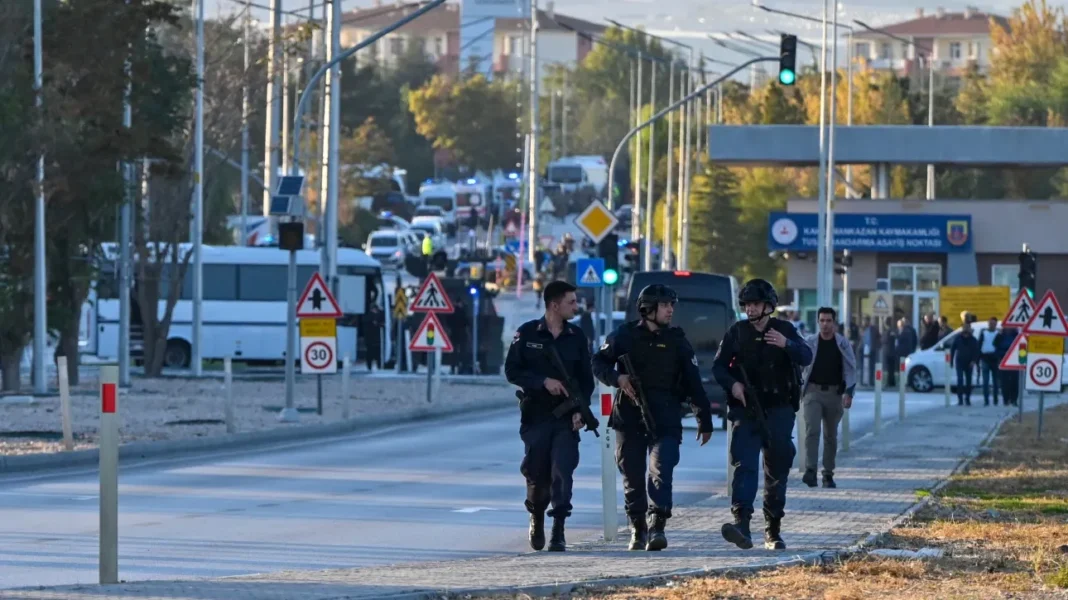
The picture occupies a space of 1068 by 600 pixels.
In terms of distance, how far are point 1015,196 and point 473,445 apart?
6679 centimetres

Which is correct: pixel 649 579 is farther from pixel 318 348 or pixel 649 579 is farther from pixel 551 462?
pixel 318 348

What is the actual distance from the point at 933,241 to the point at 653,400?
49.9 m

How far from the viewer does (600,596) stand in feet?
32.0

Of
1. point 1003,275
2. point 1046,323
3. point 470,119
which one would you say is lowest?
point 1046,323

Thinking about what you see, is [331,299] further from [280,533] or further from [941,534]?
[941,534]

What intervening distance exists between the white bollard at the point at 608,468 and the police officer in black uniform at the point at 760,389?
0.88m

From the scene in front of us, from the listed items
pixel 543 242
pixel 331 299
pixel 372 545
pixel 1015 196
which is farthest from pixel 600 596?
pixel 543 242

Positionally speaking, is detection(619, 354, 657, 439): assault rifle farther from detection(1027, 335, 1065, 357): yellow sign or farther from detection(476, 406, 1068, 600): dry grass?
detection(1027, 335, 1065, 357): yellow sign

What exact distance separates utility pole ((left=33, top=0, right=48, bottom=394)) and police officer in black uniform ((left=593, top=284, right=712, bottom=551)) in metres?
20.1

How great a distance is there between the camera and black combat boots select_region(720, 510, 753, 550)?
12.3 m

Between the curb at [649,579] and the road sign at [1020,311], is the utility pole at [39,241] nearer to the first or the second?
the road sign at [1020,311]

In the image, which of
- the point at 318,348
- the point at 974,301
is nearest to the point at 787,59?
the point at 318,348

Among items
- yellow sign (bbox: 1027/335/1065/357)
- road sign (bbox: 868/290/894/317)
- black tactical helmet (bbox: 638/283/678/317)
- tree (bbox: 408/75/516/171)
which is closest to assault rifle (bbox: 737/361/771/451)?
black tactical helmet (bbox: 638/283/678/317)

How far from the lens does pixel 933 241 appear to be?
60781 millimetres
